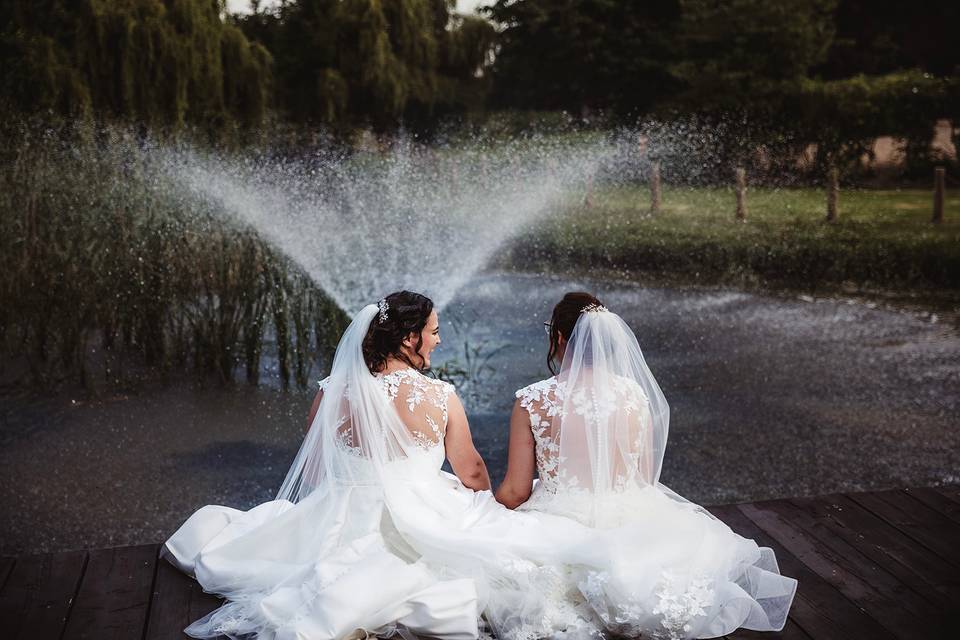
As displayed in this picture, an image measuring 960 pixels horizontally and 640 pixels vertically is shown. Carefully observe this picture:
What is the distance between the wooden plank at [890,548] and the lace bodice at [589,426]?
0.99m

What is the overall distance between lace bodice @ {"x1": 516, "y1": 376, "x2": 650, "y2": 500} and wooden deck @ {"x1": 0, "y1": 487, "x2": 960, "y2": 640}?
0.60m

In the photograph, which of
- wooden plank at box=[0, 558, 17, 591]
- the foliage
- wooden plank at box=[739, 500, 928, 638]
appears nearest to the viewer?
wooden plank at box=[739, 500, 928, 638]

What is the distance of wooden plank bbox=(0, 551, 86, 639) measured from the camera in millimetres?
2832

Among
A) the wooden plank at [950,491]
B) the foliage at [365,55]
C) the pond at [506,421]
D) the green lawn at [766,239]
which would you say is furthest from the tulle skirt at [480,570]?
the foliage at [365,55]

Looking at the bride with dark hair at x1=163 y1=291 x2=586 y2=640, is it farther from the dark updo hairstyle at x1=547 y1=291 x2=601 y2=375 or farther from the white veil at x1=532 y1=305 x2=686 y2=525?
the dark updo hairstyle at x1=547 y1=291 x2=601 y2=375

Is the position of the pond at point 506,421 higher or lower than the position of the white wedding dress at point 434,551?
lower

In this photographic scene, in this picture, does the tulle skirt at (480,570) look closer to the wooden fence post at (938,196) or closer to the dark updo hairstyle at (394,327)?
the dark updo hairstyle at (394,327)

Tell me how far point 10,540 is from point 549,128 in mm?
9428

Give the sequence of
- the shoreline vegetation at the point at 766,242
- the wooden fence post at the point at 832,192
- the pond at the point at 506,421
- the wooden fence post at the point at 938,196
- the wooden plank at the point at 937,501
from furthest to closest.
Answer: the wooden fence post at the point at 832,192 < the wooden fence post at the point at 938,196 < the shoreline vegetation at the point at 766,242 < the pond at the point at 506,421 < the wooden plank at the point at 937,501

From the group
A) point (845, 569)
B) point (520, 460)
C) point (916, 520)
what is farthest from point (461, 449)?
point (916, 520)

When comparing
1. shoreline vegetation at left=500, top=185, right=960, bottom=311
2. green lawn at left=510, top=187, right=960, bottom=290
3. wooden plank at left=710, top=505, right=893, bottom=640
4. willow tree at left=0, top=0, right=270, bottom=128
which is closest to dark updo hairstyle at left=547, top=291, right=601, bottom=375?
wooden plank at left=710, top=505, right=893, bottom=640

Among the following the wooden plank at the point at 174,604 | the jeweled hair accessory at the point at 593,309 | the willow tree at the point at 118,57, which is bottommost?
the wooden plank at the point at 174,604

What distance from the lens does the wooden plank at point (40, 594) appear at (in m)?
2.83

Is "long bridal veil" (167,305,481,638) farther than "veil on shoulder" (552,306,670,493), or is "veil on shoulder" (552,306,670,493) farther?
"veil on shoulder" (552,306,670,493)
